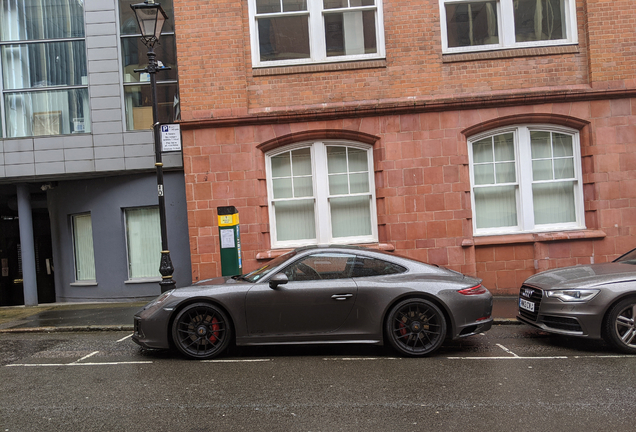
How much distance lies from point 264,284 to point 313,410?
2.23 meters

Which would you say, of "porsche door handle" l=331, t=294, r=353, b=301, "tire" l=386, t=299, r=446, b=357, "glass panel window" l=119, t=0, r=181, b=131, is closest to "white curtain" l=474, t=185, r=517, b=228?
"tire" l=386, t=299, r=446, b=357

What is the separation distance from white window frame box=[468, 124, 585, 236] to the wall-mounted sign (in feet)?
20.3

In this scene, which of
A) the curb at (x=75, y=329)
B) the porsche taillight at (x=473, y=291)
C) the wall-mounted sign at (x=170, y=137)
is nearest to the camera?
the porsche taillight at (x=473, y=291)

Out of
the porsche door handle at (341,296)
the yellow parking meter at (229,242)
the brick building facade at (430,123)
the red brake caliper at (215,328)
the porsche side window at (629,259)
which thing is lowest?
the red brake caliper at (215,328)

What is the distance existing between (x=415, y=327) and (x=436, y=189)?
527 cm

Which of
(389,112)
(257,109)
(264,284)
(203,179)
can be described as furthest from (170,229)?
(264,284)

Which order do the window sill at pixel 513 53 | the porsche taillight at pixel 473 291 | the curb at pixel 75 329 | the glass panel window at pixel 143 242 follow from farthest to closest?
the glass panel window at pixel 143 242 → the window sill at pixel 513 53 → the curb at pixel 75 329 → the porsche taillight at pixel 473 291

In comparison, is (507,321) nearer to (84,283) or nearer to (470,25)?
(470,25)

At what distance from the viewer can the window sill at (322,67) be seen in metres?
11.5

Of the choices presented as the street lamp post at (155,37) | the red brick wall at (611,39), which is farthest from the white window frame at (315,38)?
the red brick wall at (611,39)

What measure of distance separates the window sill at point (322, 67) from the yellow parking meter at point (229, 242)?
11.7 ft

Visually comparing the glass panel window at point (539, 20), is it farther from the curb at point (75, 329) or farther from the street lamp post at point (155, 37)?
the street lamp post at point (155, 37)

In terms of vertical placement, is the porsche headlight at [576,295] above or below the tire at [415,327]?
above

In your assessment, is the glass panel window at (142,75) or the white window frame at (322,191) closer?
the white window frame at (322,191)
